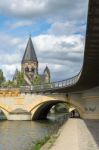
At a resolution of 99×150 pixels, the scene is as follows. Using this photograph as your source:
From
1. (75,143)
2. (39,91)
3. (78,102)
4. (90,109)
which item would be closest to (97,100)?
(90,109)

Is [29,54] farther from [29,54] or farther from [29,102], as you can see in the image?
[29,102]

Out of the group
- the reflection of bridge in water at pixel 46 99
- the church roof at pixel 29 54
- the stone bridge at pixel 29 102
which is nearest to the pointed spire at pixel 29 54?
the church roof at pixel 29 54

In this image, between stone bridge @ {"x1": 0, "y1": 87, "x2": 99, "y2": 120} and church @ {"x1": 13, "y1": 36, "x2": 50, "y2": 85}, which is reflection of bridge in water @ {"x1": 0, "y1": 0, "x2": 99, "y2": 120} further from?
church @ {"x1": 13, "y1": 36, "x2": 50, "y2": 85}

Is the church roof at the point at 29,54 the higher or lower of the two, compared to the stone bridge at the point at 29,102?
higher

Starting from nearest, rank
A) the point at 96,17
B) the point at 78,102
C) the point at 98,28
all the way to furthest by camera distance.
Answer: the point at 96,17 → the point at 98,28 → the point at 78,102

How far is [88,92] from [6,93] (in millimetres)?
17629

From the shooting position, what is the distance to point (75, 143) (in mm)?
21828

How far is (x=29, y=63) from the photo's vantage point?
603 feet

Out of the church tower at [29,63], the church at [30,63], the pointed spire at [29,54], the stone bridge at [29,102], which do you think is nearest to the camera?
A: the stone bridge at [29,102]

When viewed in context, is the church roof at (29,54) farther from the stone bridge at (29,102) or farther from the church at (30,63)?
the stone bridge at (29,102)

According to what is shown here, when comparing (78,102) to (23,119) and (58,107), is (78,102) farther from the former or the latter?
(58,107)

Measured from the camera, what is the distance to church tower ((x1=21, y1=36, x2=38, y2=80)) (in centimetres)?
18041

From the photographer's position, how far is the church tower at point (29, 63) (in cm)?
18041

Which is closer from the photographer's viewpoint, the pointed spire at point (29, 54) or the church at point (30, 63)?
the pointed spire at point (29, 54)
